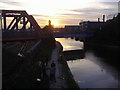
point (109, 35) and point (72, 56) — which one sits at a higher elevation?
point (109, 35)

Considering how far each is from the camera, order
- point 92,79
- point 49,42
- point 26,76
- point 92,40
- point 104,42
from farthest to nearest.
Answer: point 92,40, point 104,42, point 49,42, point 92,79, point 26,76

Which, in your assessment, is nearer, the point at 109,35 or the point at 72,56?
the point at 72,56

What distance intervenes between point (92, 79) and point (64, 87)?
359 inches

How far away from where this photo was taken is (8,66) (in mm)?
10312

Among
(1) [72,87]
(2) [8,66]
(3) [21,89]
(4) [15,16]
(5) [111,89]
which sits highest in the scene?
(4) [15,16]

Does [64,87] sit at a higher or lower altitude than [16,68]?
lower

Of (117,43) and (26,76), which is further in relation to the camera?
(117,43)

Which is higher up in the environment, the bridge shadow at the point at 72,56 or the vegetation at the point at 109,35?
the vegetation at the point at 109,35

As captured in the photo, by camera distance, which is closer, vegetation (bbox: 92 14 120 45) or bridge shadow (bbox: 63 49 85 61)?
bridge shadow (bbox: 63 49 85 61)

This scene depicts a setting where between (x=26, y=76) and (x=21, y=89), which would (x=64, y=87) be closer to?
(x=26, y=76)

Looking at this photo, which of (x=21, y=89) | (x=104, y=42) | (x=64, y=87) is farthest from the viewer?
(x=104, y=42)

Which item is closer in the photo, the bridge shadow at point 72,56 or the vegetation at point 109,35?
the bridge shadow at point 72,56

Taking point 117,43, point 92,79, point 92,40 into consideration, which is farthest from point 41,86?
point 92,40

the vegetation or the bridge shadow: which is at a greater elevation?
the vegetation
